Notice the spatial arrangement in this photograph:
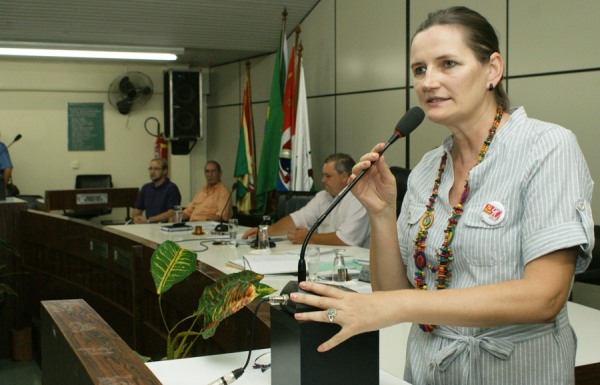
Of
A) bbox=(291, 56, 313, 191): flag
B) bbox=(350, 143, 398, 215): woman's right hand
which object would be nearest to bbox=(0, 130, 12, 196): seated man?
bbox=(291, 56, 313, 191): flag

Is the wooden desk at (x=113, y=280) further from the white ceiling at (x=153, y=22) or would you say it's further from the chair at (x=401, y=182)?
the white ceiling at (x=153, y=22)

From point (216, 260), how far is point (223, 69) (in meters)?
6.27

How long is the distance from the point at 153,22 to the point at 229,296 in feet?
19.5

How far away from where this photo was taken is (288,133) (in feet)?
20.0

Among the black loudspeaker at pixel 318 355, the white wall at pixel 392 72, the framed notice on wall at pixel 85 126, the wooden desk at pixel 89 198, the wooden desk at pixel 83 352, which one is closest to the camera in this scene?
the wooden desk at pixel 83 352

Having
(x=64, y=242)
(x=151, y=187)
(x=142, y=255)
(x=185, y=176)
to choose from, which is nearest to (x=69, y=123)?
(x=185, y=176)

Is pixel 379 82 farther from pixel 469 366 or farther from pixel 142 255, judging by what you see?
pixel 469 366

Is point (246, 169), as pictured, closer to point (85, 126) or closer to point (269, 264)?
point (85, 126)

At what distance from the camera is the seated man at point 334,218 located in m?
Answer: 3.96

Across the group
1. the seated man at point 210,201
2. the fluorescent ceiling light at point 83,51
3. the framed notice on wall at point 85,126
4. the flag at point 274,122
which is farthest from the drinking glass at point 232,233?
the framed notice on wall at point 85,126

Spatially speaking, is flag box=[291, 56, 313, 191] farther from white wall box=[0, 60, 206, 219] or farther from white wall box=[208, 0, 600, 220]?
white wall box=[0, 60, 206, 219]

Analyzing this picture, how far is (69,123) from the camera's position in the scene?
359 inches

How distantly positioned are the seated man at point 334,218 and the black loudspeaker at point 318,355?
8.64ft

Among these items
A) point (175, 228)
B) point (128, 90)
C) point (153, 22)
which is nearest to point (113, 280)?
point (175, 228)
